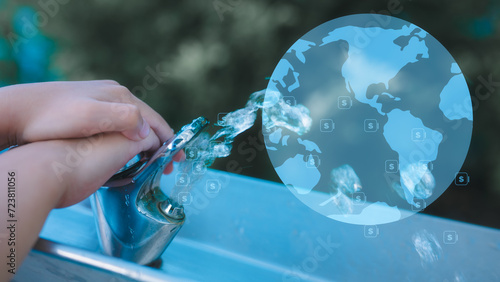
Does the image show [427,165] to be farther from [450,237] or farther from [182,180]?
[182,180]

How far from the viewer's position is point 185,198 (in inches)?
18.8

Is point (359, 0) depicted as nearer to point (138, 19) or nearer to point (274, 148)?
point (138, 19)

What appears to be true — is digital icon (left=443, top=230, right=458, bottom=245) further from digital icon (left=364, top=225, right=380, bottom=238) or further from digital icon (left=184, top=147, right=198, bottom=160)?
digital icon (left=184, top=147, right=198, bottom=160)

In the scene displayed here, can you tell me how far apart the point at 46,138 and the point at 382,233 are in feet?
1.10

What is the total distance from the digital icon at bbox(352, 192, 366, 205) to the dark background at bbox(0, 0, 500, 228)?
67 centimetres

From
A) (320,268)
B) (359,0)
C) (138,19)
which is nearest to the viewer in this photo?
(320,268)

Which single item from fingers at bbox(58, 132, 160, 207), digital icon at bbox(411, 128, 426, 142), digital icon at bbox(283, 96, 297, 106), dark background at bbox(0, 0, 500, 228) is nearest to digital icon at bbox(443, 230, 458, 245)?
digital icon at bbox(411, 128, 426, 142)

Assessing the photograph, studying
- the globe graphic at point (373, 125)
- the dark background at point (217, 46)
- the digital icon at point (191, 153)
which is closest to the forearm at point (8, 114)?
the digital icon at point (191, 153)

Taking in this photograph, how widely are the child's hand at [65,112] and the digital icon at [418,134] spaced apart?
0.28 m

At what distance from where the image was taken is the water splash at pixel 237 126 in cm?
47

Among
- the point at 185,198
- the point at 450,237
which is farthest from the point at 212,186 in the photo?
the point at 450,237

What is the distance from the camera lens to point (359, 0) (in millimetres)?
1151

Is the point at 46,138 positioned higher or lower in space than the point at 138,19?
higher

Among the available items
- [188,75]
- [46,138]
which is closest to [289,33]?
[188,75]
